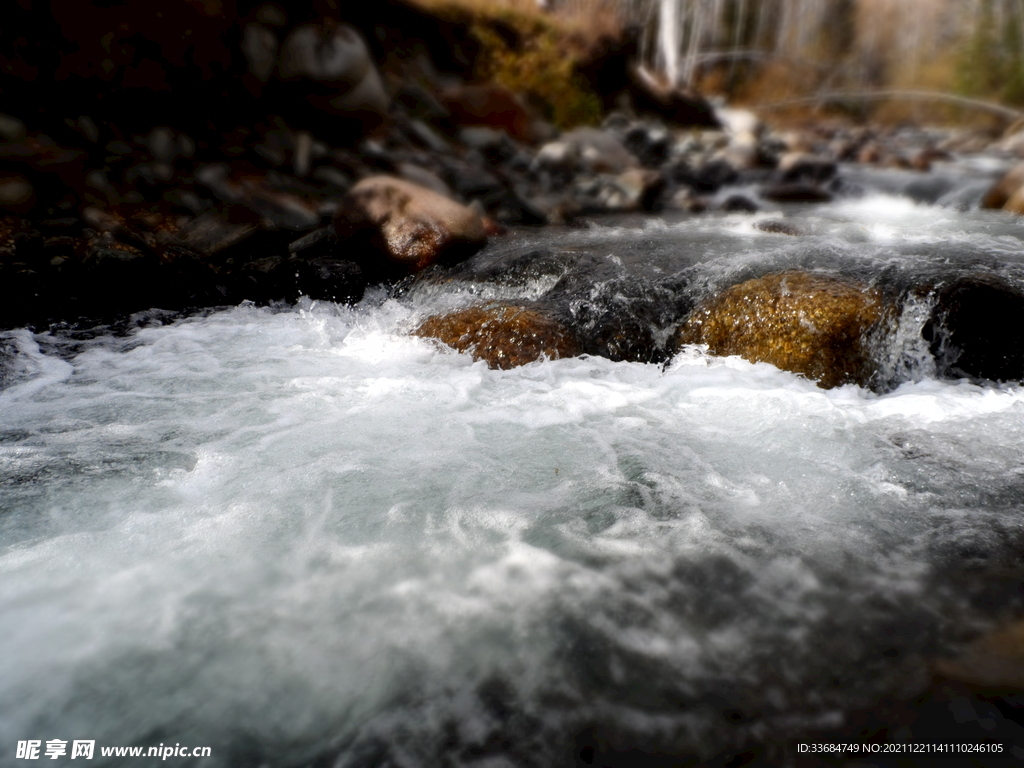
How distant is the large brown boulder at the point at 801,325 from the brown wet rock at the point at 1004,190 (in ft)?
Result: 16.6

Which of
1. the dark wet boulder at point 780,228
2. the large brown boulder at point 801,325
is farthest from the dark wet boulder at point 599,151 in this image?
the large brown boulder at point 801,325

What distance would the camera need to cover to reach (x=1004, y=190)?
7.28 metres

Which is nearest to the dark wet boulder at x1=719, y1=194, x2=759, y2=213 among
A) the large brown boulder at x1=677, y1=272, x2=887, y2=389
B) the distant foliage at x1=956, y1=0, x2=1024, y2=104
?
the large brown boulder at x1=677, y1=272, x2=887, y2=389

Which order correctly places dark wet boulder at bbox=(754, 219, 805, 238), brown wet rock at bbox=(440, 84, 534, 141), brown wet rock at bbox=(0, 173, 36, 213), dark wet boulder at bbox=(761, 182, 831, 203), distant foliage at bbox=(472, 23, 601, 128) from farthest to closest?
distant foliage at bbox=(472, 23, 601, 128) → brown wet rock at bbox=(440, 84, 534, 141) → dark wet boulder at bbox=(761, 182, 831, 203) → dark wet boulder at bbox=(754, 219, 805, 238) → brown wet rock at bbox=(0, 173, 36, 213)

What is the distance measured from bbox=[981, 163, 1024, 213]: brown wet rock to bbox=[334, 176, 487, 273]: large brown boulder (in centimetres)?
615

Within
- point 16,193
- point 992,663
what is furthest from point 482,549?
point 16,193

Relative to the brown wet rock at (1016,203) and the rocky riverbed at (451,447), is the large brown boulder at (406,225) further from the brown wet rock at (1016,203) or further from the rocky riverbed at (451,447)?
the brown wet rock at (1016,203)

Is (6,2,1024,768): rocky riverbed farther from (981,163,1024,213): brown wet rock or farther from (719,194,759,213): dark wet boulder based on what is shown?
(719,194,759,213): dark wet boulder

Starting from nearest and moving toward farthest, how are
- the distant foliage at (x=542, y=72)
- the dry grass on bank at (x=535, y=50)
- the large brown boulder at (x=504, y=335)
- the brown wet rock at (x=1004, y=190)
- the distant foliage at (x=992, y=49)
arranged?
the large brown boulder at (x=504, y=335)
the brown wet rock at (x=1004, y=190)
the dry grass on bank at (x=535, y=50)
the distant foliage at (x=542, y=72)
the distant foliage at (x=992, y=49)

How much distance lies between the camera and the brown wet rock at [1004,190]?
282 inches

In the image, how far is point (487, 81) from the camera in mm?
11539

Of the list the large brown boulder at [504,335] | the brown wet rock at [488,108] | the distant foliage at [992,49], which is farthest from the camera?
the distant foliage at [992,49]

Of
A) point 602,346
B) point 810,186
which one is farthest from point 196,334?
point 810,186

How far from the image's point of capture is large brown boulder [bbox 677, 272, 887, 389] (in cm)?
358
